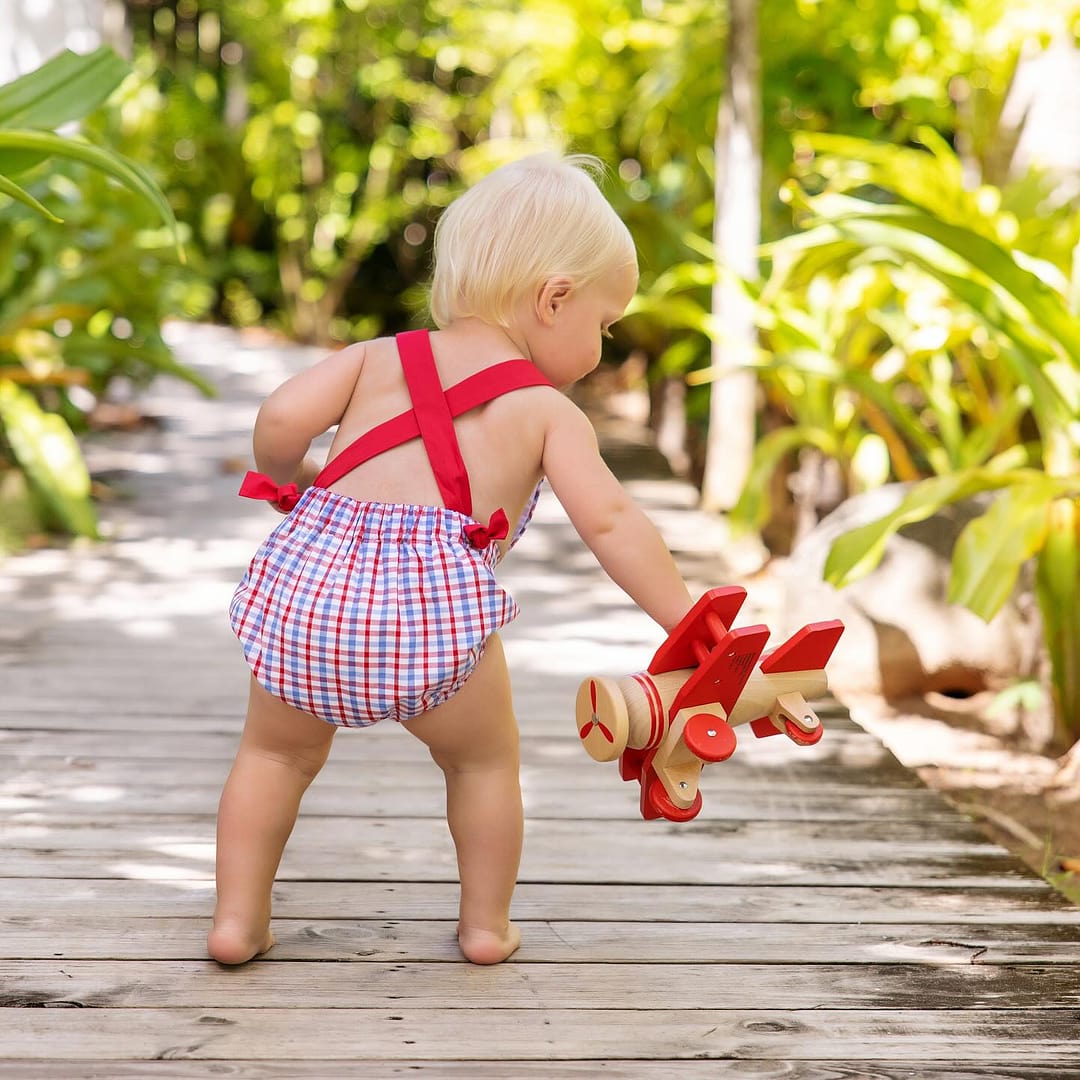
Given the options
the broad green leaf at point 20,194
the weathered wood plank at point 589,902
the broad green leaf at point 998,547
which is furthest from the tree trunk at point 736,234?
the broad green leaf at point 20,194

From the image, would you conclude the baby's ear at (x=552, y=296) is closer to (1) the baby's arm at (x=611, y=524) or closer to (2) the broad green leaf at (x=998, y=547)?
(1) the baby's arm at (x=611, y=524)

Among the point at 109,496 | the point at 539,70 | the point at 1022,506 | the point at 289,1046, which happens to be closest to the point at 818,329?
the point at 1022,506

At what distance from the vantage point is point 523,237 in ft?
5.54

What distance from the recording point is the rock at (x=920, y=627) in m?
3.36

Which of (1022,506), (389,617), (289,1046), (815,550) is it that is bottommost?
(815,550)

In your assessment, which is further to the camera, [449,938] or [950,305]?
[950,305]

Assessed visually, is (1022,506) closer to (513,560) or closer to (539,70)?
(513,560)

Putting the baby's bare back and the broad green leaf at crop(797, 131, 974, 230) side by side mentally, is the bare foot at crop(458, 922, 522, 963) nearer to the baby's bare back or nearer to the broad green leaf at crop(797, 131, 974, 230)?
the baby's bare back

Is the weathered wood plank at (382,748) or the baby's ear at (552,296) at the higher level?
the baby's ear at (552,296)

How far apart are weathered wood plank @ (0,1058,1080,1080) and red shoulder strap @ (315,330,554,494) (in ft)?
2.17

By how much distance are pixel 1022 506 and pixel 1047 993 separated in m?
1.19

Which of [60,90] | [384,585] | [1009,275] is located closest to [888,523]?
[1009,275]

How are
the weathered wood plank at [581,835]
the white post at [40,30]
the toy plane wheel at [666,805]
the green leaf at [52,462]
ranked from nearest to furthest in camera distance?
the toy plane wheel at [666,805] → the weathered wood plank at [581,835] → the green leaf at [52,462] → the white post at [40,30]

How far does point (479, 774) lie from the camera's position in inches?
68.3
